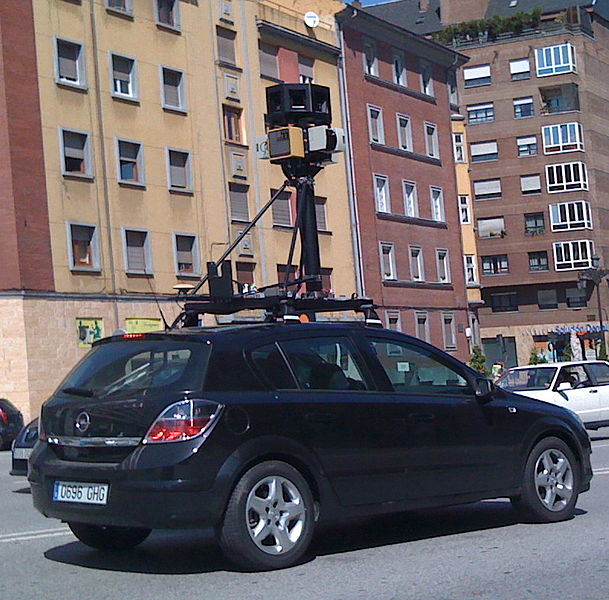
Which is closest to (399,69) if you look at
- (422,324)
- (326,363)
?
(422,324)

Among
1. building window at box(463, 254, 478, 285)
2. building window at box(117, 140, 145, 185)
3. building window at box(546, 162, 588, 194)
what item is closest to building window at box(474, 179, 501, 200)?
building window at box(546, 162, 588, 194)

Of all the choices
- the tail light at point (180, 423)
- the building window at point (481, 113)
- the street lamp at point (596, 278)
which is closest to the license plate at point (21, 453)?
the tail light at point (180, 423)

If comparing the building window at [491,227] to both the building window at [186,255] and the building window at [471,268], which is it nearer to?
the building window at [471,268]

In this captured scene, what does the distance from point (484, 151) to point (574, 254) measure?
8.99 metres

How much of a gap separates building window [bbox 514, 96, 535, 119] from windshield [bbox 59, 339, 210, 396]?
→ 74.9 metres

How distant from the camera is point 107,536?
8.64 m

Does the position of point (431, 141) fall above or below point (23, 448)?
above

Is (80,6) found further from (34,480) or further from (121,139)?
(34,480)

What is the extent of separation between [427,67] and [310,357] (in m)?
46.9

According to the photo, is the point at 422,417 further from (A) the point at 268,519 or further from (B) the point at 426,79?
(B) the point at 426,79

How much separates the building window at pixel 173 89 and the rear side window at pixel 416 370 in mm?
31031

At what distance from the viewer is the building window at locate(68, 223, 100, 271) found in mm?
35281

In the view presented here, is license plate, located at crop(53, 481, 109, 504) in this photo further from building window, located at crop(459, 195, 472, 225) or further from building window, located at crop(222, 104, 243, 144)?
building window, located at crop(459, 195, 472, 225)

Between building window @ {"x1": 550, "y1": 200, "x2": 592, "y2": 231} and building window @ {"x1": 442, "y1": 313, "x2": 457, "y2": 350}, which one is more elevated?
building window @ {"x1": 550, "y1": 200, "x2": 592, "y2": 231}
